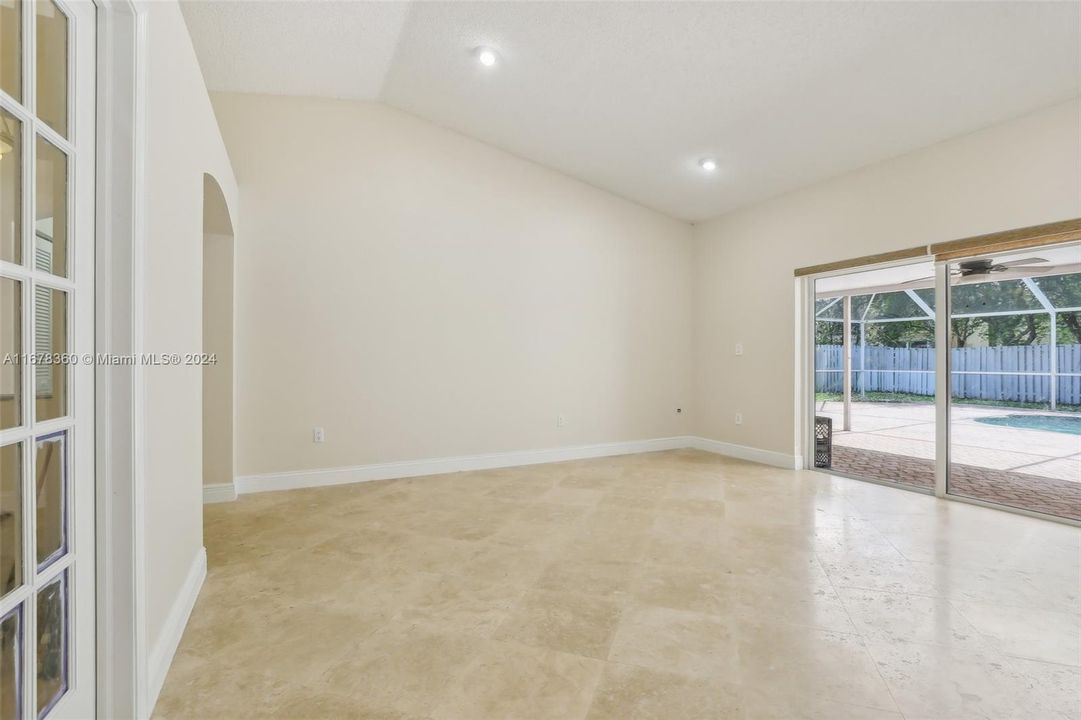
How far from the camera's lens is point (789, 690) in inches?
62.3

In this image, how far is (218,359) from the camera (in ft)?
11.8

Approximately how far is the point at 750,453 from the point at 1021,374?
2218 millimetres

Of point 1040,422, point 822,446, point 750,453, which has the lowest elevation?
point 750,453

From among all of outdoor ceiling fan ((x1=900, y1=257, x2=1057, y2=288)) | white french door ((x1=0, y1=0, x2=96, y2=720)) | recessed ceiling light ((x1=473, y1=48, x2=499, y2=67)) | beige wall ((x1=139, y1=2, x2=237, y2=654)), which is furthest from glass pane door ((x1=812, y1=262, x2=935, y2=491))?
white french door ((x1=0, y1=0, x2=96, y2=720))

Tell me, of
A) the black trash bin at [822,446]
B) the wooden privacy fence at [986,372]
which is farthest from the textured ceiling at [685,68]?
the black trash bin at [822,446]

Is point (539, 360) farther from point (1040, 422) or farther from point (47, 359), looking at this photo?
point (1040, 422)

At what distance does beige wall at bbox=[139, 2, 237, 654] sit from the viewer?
154 cm

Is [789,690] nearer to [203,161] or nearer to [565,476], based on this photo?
[565,476]

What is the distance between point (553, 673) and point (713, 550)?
4.67 ft

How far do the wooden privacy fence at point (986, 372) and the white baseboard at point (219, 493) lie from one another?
5.63 metres

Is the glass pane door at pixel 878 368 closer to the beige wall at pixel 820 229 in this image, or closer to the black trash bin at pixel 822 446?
the black trash bin at pixel 822 446

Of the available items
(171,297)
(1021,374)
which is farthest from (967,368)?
(171,297)

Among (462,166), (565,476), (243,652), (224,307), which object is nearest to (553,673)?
(243,652)

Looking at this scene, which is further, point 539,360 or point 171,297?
point 539,360
